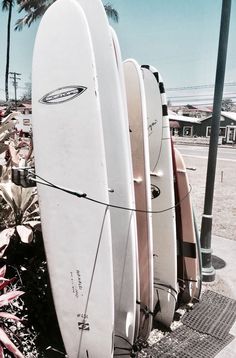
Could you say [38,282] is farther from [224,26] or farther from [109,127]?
[224,26]

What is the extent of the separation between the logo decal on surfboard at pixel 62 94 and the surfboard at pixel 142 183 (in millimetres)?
723

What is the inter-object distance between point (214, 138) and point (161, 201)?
128 centimetres

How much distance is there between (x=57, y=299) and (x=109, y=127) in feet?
4.44

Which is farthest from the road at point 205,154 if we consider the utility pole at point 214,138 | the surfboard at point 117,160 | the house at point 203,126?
the surfboard at point 117,160

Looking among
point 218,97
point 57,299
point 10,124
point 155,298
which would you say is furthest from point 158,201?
point 10,124

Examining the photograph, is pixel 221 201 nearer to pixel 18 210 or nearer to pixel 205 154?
pixel 18 210

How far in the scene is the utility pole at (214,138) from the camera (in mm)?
3881

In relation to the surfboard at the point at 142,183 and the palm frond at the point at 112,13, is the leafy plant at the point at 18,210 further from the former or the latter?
the palm frond at the point at 112,13

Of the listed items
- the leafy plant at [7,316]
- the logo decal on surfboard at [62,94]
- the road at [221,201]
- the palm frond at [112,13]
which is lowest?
the road at [221,201]

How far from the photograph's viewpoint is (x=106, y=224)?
7.59 feet

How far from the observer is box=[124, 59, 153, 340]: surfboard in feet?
9.34

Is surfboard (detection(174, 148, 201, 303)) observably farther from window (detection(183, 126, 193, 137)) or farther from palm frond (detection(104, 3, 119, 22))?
window (detection(183, 126, 193, 137))

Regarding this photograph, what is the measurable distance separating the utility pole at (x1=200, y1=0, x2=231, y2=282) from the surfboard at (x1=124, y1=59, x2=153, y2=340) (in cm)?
138

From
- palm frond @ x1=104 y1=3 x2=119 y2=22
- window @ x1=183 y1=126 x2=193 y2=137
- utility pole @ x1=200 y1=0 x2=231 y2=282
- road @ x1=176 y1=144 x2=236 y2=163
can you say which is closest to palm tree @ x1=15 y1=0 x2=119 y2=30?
palm frond @ x1=104 y1=3 x2=119 y2=22
